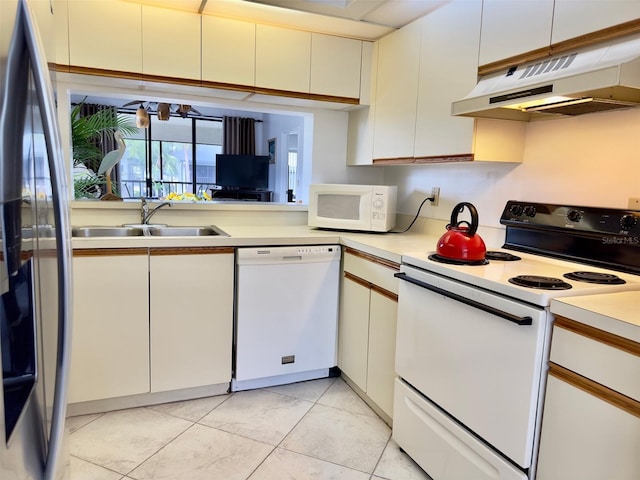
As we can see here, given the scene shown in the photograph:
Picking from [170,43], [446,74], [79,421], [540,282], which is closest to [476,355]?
[540,282]

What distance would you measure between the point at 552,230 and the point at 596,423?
3.16 ft

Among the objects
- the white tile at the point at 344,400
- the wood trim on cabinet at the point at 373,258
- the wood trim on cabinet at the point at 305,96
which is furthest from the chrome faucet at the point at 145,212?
the white tile at the point at 344,400

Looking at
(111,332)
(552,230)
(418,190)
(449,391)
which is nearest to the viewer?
(449,391)

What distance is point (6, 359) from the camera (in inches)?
25.2

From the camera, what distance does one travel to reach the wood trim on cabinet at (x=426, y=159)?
204cm

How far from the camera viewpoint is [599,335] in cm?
111

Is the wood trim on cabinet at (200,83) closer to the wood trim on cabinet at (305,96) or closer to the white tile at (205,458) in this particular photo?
the wood trim on cabinet at (305,96)

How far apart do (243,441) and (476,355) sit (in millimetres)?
1156

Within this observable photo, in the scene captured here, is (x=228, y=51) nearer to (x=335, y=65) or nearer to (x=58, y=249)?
(x=335, y=65)

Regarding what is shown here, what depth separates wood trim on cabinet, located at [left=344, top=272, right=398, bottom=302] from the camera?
6.73ft

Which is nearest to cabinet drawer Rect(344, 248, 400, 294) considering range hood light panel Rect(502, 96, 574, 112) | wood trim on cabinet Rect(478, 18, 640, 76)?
range hood light panel Rect(502, 96, 574, 112)

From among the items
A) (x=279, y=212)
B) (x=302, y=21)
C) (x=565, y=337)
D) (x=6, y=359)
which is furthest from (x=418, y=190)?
(x=6, y=359)

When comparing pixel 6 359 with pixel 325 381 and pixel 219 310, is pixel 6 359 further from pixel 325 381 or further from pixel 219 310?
pixel 325 381

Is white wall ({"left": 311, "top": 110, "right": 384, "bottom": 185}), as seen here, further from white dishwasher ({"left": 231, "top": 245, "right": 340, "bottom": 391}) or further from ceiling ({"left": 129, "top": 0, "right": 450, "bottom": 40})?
white dishwasher ({"left": 231, "top": 245, "right": 340, "bottom": 391})
